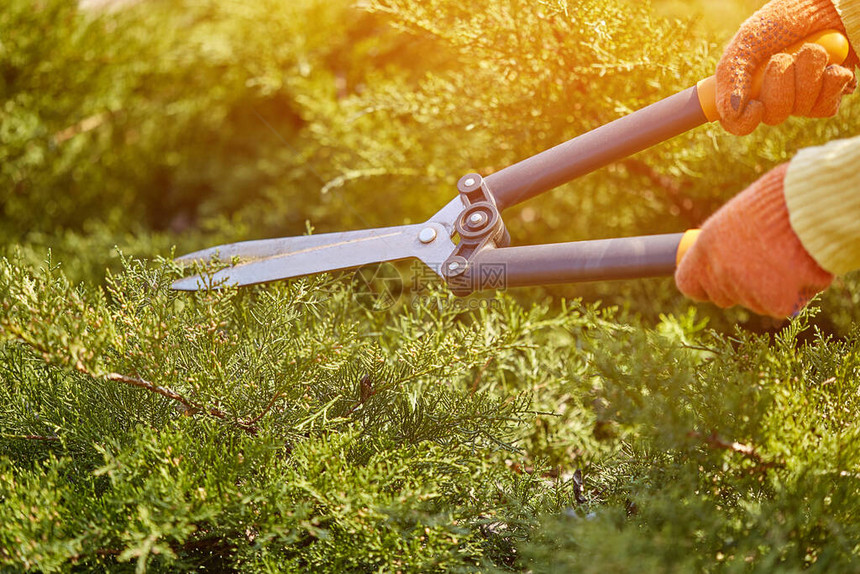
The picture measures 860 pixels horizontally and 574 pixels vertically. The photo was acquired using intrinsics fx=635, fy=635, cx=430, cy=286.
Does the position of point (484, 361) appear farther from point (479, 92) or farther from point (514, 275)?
point (479, 92)

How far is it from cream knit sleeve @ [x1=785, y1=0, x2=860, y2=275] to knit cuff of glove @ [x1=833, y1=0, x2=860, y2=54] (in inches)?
18.1

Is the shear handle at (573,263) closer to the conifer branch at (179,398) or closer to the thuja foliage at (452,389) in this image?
the thuja foliage at (452,389)

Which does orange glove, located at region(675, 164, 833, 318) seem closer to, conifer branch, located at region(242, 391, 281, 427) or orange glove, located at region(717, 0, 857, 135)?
orange glove, located at region(717, 0, 857, 135)

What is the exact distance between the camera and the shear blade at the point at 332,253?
111 cm

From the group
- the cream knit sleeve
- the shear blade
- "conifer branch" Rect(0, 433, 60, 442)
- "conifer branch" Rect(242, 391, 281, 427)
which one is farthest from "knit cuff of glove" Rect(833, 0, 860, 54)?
"conifer branch" Rect(0, 433, 60, 442)

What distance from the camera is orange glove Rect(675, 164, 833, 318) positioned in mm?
792

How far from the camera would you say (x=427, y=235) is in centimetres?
111

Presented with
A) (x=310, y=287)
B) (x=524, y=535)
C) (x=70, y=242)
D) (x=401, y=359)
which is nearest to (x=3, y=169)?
(x=70, y=242)

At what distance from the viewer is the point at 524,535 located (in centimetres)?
104

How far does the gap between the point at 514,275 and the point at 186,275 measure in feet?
2.33

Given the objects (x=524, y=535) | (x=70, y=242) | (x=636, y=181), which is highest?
(x=636, y=181)

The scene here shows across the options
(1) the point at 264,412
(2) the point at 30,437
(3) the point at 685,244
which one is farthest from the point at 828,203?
(2) the point at 30,437

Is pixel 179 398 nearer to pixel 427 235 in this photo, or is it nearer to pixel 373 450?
pixel 373 450

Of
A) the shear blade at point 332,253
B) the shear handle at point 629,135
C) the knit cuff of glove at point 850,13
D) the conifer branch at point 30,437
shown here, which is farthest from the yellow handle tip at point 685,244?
the conifer branch at point 30,437
